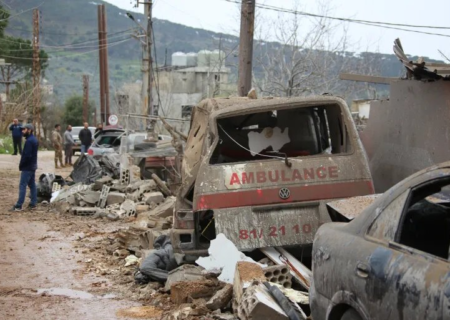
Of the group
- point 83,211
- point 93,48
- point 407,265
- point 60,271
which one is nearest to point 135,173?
point 83,211


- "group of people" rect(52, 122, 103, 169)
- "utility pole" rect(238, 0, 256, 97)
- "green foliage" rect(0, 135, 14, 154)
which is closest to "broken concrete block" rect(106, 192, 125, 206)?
"utility pole" rect(238, 0, 256, 97)

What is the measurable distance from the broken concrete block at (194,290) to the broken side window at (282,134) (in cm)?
167

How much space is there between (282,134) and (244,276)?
267cm

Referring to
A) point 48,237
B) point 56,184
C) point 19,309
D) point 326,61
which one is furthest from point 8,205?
point 326,61

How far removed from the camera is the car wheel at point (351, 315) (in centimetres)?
475

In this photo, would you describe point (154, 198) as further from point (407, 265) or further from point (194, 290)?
point (407, 265)

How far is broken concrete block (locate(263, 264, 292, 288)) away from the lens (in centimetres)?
715

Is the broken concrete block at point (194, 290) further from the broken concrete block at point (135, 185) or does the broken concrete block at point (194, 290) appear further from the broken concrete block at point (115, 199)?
the broken concrete block at point (135, 185)

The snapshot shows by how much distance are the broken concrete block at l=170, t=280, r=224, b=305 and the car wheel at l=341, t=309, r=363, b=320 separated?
295cm

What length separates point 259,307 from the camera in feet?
20.4

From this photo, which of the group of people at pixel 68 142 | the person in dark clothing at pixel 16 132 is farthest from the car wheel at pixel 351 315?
the person in dark clothing at pixel 16 132

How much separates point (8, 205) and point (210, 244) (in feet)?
35.7

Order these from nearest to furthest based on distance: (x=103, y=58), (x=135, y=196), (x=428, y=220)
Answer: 1. (x=428, y=220)
2. (x=135, y=196)
3. (x=103, y=58)

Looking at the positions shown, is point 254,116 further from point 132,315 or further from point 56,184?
point 56,184
